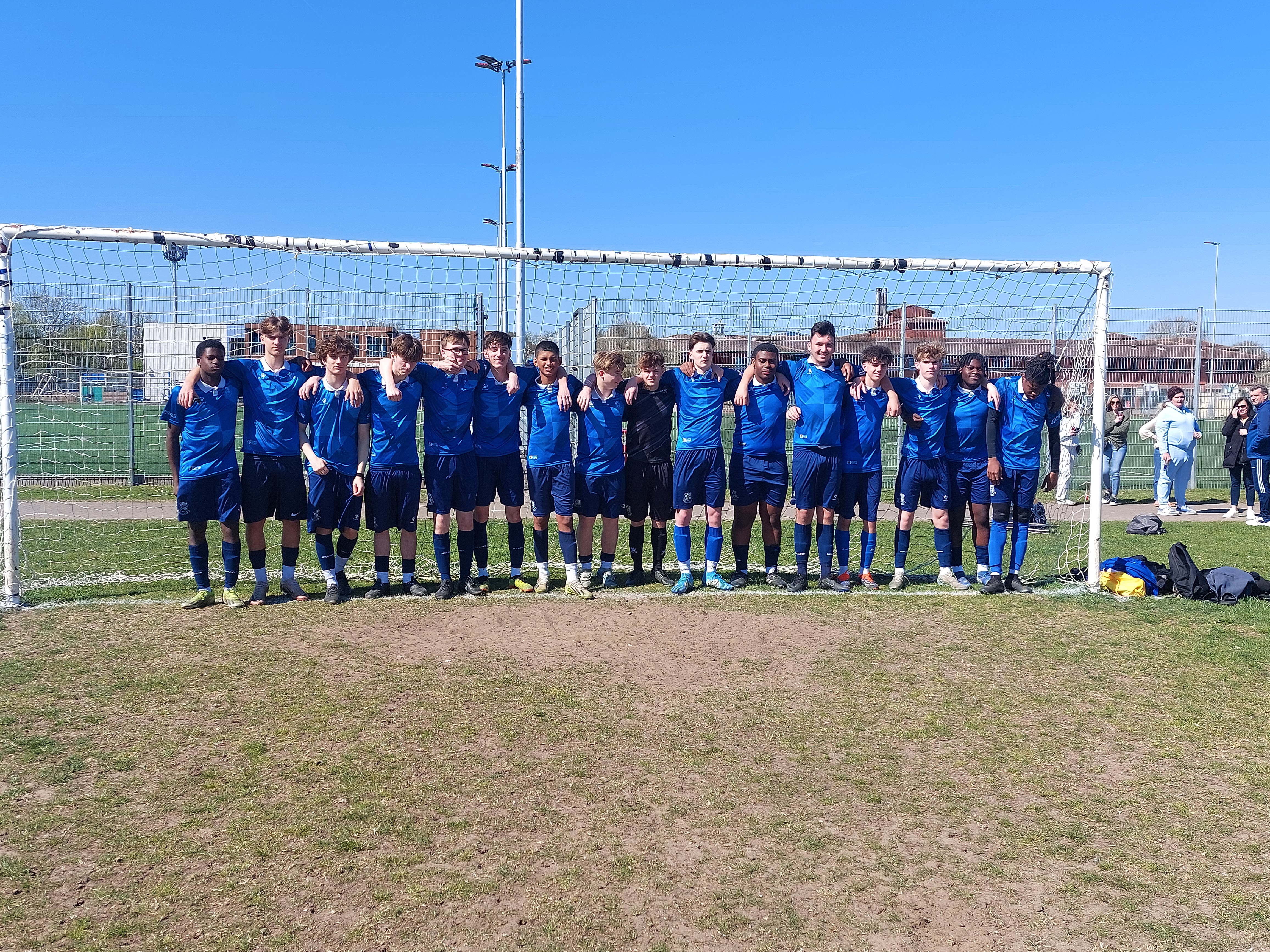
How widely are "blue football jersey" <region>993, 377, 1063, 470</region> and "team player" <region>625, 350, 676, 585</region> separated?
2.90 metres

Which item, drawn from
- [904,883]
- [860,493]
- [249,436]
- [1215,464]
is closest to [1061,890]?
[904,883]

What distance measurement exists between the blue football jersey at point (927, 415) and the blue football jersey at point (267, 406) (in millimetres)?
5088

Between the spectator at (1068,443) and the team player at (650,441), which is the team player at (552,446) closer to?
the team player at (650,441)

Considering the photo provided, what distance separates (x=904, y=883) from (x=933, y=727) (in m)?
1.65

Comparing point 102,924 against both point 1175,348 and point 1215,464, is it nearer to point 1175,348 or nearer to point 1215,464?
point 1175,348

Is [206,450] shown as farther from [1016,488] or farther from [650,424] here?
[1016,488]

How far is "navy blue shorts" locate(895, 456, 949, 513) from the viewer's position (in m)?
7.88

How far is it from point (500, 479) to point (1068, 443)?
30.1ft

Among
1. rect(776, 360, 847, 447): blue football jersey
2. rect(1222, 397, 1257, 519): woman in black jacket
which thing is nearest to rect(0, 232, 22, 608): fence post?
rect(776, 360, 847, 447): blue football jersey

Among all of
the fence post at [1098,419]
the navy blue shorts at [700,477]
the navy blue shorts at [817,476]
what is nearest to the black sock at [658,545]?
the navy blue shorts at [700,477]

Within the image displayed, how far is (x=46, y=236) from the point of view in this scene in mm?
7176

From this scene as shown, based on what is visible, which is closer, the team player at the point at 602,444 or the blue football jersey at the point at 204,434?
the blue football jersey at the point at 204,434

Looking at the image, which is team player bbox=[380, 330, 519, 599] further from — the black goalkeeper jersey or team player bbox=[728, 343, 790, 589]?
team player bbox=[728, 343, 790, 589]

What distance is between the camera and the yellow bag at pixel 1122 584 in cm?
784
